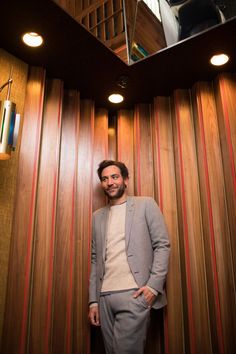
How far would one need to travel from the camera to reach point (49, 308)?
7.48 ft

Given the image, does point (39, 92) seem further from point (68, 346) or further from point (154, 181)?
point (68, 346)

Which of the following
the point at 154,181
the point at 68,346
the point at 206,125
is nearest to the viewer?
the point at 68,346

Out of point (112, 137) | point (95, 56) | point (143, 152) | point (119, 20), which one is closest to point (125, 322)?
point (143, 152)

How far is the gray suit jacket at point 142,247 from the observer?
83.7 inches

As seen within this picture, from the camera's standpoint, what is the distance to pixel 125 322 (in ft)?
6.56

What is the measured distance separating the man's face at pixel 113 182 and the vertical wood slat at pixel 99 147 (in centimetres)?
36

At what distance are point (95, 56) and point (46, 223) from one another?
57.4 inches

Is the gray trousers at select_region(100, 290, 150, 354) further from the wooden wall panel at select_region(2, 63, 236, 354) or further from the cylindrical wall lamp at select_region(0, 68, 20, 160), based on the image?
the cylindrical wall lamp at select_region(0, 68, 20, 160)

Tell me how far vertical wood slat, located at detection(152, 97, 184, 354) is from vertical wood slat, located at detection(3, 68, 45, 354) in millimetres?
1129

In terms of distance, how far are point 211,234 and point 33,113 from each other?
5.91 ft

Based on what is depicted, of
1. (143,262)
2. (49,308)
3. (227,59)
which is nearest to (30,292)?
(49,308)

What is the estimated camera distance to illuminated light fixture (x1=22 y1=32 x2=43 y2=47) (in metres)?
2.38

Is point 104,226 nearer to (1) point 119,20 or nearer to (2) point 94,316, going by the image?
(2) point 94,316

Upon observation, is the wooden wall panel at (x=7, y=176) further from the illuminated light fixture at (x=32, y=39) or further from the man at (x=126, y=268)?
the man at (x=126, y=268)
